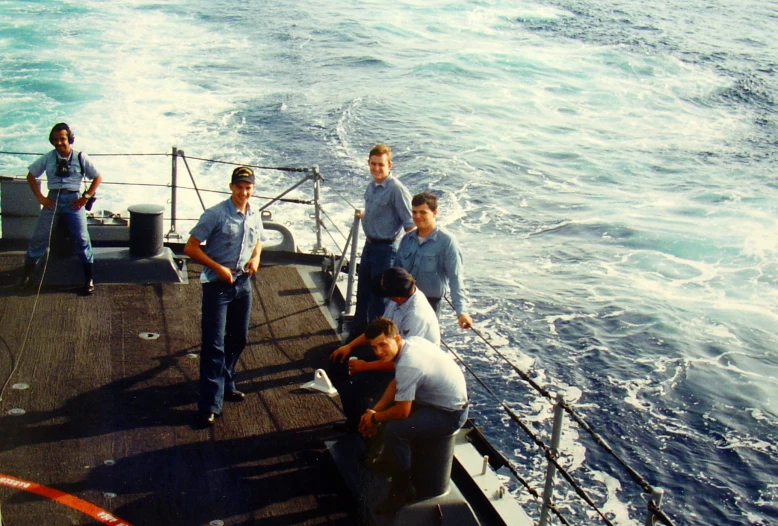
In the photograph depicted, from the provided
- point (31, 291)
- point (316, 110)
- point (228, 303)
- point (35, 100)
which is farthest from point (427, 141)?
point (228, 303)

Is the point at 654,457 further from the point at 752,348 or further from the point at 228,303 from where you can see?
the point at 228,303

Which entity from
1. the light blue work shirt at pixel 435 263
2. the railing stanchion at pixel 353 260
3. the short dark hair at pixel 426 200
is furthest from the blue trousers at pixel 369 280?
the short dark hair at pixel 426 200

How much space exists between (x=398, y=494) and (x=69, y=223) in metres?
4.75

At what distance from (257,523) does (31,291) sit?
440cm

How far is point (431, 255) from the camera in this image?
20.5 ft

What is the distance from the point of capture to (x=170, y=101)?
2795 centimetres

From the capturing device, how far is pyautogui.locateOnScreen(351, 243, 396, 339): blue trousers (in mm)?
7164

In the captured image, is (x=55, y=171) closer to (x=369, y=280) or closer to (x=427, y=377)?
(x=369, y=280)

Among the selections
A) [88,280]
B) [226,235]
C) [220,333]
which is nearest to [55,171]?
[88,280]

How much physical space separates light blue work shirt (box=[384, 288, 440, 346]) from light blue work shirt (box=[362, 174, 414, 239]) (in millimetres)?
1599

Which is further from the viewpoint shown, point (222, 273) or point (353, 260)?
point (353, 260)

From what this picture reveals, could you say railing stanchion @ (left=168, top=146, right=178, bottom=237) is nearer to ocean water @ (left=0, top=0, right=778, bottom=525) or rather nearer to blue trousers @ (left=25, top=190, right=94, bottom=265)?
blue trousers @ (left=25, top=190, right=94, bottom=265)

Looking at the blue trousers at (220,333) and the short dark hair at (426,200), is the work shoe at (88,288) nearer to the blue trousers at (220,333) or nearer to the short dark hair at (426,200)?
the blue trousers at (220,333)

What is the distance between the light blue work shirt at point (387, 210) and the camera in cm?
695
